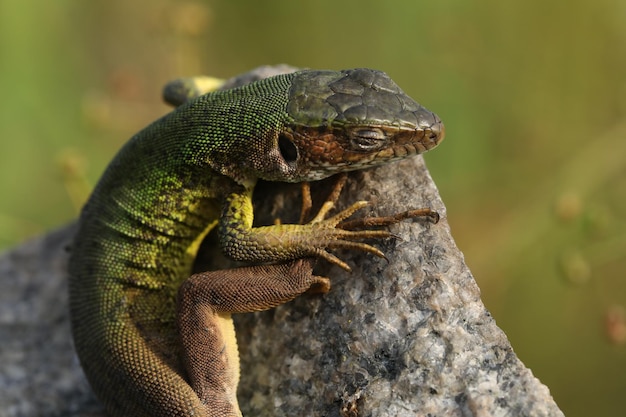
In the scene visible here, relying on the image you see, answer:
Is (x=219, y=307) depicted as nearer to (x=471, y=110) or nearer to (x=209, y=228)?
(x=209, y=228)

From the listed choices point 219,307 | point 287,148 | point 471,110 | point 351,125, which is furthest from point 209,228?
point 471,110

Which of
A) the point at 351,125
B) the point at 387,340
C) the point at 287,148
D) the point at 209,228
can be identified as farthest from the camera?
the point at 209,228

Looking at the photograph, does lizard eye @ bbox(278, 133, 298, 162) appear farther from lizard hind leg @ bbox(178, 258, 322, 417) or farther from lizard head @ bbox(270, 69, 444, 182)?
lizard hind leg @ bbox(178, 258, 322, 417)

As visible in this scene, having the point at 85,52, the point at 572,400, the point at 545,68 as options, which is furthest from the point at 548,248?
the point at 85,52

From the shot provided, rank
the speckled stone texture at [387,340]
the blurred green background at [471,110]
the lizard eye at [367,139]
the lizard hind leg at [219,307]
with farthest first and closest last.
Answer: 1. the blurred green background at [471,110]
2. the lizard hind leg at [219,307]
3. the lizard eye at [367,139]
4. the speckled stone texture at [387,340]

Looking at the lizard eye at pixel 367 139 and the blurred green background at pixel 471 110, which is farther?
the blurred green background at pixel 471 110

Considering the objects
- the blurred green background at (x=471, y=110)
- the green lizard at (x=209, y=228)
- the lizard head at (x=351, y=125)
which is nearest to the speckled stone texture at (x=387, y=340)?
the green lizard at (x=209, y=228)

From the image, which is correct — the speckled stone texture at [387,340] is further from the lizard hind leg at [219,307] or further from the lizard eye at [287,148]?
the lizard eye at [287,148]
